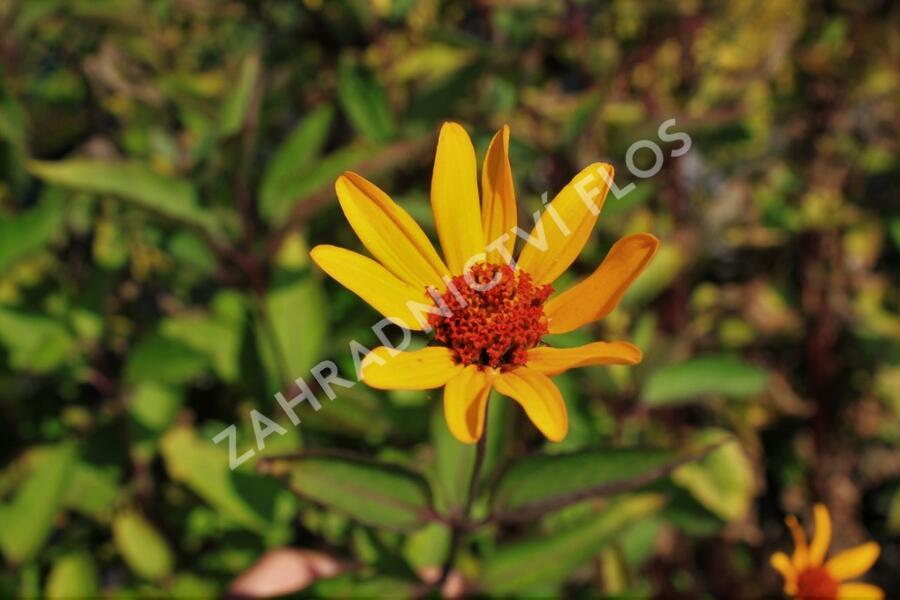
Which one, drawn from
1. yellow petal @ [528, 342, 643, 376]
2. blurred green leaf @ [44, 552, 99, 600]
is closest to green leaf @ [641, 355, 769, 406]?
yellow petal @ [528, 342, 643, 376]

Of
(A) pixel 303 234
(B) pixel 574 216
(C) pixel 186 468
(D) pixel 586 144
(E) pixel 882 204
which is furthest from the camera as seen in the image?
(E) pixel 882 204

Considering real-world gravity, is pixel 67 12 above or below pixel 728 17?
above

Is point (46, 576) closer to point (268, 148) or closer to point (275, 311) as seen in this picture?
point (275, 311)

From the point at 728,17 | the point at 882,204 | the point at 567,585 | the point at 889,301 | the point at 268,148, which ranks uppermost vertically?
the point at 268,148

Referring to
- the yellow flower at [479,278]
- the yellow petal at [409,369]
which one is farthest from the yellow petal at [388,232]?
the yellow petal at [409,369]

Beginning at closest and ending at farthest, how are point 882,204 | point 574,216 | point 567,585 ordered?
point 574,216 < point 567,585 < point 882,204

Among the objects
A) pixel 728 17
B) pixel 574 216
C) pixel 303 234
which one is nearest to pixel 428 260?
pixel 574 216

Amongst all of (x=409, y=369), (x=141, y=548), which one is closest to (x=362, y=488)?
(x=409, y=369)
